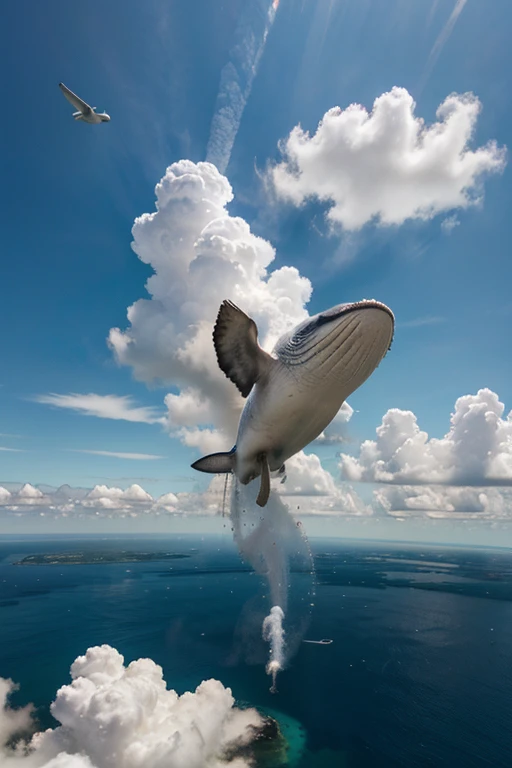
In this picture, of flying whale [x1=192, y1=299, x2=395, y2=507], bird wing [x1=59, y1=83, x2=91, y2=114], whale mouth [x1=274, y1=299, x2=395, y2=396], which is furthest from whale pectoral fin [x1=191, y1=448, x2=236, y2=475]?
bird wing [x1=59, y1=83, x2=91, y2=114]

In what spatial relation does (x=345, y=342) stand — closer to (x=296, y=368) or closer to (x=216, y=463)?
(x=296, y=368)

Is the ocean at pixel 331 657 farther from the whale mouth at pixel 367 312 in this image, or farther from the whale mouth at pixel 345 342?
the whale mouth at pixel 367 312

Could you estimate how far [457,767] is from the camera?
50562 millimetres

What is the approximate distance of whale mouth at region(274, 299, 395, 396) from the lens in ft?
31.3

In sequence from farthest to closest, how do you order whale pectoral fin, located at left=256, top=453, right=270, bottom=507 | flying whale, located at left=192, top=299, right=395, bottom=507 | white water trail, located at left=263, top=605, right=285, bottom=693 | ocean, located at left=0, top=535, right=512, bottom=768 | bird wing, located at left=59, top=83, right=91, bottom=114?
white water trail, located at left=263, top=605, right=285, bottom=693 < ocean, located at left=0, top=535, right=512, bottom=768 < bird wing, located at left=59, top=83, right=91, bottom=114 < whale pectoral fin, located at left=256, top=453, right=270, bottom=507 < flying whale, located at left=192, top=299, right=395, bottom=507

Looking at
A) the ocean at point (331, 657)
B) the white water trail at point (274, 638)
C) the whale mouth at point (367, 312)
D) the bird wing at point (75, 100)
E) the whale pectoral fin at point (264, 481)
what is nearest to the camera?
the whale mouth at point (367, 312)

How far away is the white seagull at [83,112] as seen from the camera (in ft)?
85.1

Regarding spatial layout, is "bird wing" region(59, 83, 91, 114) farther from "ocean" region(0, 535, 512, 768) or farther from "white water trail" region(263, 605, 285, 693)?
"white water trail" region(263, 605, 285, 693)

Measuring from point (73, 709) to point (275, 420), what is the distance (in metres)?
54.9

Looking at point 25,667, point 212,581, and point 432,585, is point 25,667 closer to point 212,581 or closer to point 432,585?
point 212,581

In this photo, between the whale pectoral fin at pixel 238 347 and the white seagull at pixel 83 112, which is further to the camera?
the white seagull at pixel 83 112

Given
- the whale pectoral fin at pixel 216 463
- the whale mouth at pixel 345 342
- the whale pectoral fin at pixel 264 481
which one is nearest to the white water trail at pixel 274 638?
the whale pectoral fin at pixel 216 463

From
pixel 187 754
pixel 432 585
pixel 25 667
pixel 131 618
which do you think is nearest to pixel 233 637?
pixel 131 618

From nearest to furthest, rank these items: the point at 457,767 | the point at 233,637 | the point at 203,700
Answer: the point at 457,767
the point at 203,700
the point at 233,637
